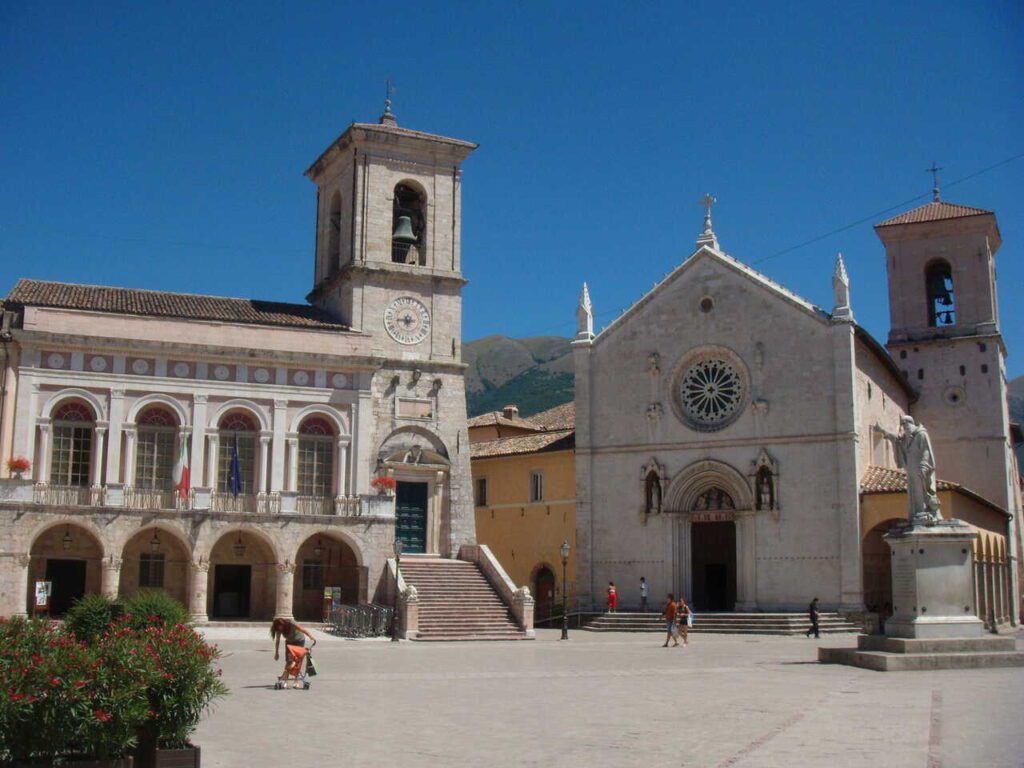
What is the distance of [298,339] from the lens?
3806 centimetres

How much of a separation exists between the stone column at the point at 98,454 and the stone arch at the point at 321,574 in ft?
20.7

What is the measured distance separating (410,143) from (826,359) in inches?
627

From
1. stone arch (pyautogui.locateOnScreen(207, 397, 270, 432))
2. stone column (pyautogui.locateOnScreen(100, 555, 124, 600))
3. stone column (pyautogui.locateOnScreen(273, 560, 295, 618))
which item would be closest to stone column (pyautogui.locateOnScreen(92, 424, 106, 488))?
stone column (pyautogui.locateOnScreen(100, 555, 124, 600))

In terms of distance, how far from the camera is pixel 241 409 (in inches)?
1447

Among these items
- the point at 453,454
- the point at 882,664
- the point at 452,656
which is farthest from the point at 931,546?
the point at 453,454

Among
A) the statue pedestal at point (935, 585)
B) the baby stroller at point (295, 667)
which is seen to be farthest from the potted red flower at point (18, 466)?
the statue pedestal at point (935, 585)

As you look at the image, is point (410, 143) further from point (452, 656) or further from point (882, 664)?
point (882, 664)

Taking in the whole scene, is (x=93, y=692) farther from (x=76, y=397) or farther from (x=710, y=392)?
(x=710, y=392)

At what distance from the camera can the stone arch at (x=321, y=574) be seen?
3747cm

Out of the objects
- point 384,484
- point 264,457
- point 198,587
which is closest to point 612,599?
point 384,484

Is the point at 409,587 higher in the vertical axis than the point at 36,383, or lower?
lower

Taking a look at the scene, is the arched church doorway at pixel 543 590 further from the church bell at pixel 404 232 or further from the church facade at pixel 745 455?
the church bell at pixel 404 232

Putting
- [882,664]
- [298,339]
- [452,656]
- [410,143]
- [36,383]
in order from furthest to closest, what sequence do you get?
[410,143], [298,339], [36,383], [452,656], [882,664]

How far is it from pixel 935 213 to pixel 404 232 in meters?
23.9
